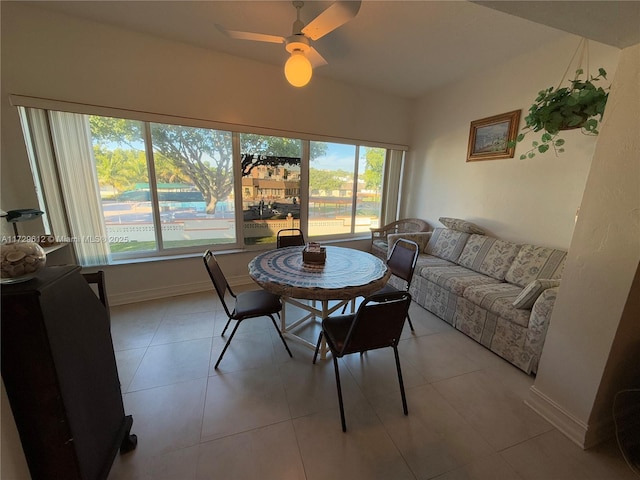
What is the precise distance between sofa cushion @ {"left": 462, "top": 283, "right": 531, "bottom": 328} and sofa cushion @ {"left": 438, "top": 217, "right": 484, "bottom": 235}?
82cm

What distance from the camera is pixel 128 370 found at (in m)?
1.76

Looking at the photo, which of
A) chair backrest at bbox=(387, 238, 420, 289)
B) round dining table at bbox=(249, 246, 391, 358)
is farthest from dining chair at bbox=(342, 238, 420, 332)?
round dining table at bbox=(249, 246, 391, 358)

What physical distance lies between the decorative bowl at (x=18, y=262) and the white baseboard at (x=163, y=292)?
2263 mm

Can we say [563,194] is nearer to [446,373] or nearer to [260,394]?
[446,373]

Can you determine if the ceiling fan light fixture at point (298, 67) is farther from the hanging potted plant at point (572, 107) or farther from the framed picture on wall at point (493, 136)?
the framed picture on wall at point (493, 136)

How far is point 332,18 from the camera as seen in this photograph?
1439 millimetres

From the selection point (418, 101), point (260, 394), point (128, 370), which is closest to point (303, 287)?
point (260, 394)

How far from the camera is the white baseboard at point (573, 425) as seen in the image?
1314 mm

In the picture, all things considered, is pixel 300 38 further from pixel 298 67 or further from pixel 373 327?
pixel 373 327

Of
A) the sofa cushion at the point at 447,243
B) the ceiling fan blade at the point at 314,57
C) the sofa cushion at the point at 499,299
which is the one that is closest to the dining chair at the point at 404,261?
the sofa cushion at the point at 499,299

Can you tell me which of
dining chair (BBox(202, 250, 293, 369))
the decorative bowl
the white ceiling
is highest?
the white ceiling

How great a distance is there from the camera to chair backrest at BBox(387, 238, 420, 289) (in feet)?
7.22

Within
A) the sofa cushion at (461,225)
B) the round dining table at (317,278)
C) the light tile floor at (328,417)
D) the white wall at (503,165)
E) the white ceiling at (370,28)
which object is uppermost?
the white ceiling at (370,28)

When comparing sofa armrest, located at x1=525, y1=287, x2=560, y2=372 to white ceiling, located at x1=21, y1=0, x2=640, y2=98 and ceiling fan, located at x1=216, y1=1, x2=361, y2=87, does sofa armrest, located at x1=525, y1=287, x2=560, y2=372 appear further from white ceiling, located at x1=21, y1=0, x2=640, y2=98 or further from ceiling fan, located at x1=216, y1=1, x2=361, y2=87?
ceiling fan, located at x1=216, y1=1, x2=361, y2=87
